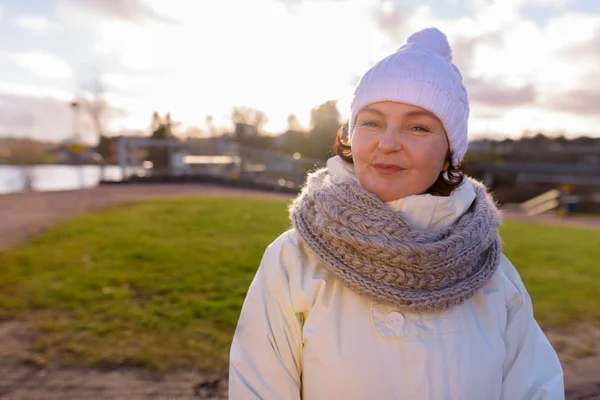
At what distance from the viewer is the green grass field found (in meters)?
3.47

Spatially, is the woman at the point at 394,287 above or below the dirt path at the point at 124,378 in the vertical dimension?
above

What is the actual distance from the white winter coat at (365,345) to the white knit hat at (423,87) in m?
0.32

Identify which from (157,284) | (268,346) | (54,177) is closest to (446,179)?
(268,346)

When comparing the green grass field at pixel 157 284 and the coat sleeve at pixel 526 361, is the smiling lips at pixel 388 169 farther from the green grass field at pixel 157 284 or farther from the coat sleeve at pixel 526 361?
the green grass field at pixel 157 284

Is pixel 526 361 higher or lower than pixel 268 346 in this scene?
lower

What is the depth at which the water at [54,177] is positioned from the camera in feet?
48.7

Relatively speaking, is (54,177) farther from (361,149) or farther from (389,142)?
(389,142)

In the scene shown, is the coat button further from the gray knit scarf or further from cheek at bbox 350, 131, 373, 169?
cheek at bbox 350, 131, 373, 169

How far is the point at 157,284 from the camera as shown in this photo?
15.1ft

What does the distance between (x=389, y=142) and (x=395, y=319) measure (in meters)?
0.59

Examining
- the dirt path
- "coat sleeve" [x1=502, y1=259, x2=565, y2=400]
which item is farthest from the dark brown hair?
the dirt path

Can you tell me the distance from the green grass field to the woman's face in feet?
7.43

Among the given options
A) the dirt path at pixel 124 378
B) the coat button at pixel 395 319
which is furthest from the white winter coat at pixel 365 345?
the dirt path at pixel 124 378

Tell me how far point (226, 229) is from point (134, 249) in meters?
1.71
